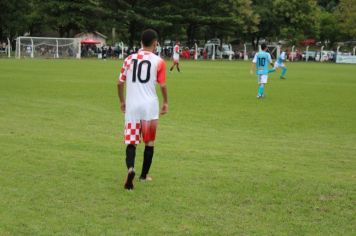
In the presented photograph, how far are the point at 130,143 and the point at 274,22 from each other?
67.6 m

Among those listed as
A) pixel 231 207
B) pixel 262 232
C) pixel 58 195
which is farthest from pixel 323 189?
pixel 58 195

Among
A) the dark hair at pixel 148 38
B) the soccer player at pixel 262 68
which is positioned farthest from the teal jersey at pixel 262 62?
the dark hair at pixel 148 38

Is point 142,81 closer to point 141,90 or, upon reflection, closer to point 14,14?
point 141,90

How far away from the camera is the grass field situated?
17.4 ft

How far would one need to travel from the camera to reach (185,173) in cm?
737

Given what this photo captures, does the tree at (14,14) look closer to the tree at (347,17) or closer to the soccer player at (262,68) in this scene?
the tree at (347,17)

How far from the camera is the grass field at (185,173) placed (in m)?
5.31

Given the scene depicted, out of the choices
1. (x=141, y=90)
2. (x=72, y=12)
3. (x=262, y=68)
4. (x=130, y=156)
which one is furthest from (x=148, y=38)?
(x=72, y=12)

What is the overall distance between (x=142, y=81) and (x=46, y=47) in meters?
45.5

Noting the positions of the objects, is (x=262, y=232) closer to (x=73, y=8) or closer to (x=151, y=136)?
(x=151, y=136)

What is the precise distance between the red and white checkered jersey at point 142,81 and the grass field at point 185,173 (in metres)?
0.92

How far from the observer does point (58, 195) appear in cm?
613

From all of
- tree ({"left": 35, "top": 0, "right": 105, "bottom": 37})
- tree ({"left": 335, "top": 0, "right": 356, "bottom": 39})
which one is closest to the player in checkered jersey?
tree ({"left": 35, "top": 0, "right": 105, "bottom": 37})

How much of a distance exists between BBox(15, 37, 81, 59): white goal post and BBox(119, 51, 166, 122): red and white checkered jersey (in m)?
44.5
